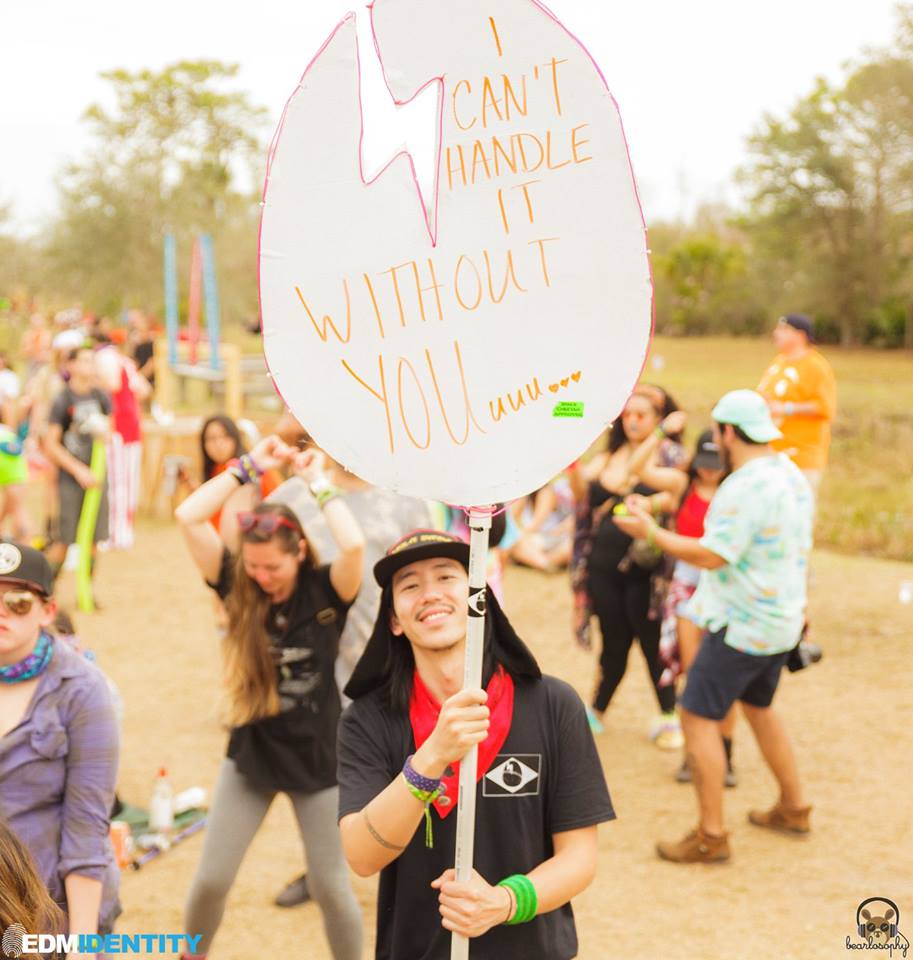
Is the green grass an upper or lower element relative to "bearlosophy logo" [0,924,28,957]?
lower

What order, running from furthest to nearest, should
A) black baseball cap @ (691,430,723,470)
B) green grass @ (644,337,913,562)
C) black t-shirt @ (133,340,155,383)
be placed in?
black t-shirt @ (133,340,155,383)
green grass @ (644,337,913,562)
black baseball cap @ (691,430,723,470)

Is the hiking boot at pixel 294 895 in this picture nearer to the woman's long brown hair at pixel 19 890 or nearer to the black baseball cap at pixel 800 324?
the woman's long brown hair at pixel 19 890

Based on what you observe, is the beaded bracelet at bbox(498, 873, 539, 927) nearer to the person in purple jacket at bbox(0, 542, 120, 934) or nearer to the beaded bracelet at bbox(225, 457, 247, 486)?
the person in purple jacket at bbox(0, 542, 120, 934)

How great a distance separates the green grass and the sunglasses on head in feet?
15.0

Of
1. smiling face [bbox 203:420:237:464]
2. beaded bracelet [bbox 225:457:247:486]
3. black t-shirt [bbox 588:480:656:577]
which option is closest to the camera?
beaded bracelet [bbox 225:457:247:486]

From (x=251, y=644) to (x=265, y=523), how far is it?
0.39m

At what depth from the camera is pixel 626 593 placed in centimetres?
562

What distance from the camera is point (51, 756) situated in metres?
2.62

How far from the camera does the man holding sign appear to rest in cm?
216

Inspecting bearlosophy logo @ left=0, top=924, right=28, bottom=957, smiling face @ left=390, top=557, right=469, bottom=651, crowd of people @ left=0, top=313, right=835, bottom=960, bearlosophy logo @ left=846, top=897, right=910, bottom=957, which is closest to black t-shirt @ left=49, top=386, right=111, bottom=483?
crowd of people @ left=0, top=313, right=835, bottom=960

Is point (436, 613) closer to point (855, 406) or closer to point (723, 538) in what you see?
point (723, 538)

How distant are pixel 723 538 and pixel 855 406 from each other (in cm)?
1465

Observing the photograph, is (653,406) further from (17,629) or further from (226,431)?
(17,629)

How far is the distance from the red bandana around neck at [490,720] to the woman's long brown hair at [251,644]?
3.91ft
